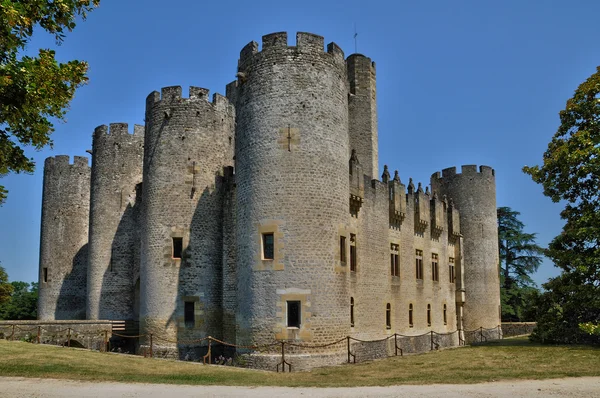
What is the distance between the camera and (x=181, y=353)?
25375mm

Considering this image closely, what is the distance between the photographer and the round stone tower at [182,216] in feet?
84.8

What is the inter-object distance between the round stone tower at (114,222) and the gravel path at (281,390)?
Result: 17066 millimetres

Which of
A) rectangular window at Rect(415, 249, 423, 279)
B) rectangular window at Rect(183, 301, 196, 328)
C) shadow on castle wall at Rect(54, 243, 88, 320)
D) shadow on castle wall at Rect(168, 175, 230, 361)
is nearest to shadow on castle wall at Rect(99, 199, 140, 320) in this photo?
shadow on castle wall at Rect(54, 243, 88, 320)

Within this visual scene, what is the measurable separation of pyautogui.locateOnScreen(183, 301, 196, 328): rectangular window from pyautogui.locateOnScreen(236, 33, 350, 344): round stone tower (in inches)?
172

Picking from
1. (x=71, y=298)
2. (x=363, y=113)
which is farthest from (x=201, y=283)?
(x=71, y=298)

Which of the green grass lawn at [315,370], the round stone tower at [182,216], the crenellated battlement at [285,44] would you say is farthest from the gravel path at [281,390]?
the crenellated battlement at [285,44]

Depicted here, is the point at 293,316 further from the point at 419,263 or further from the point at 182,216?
the point at 419,263

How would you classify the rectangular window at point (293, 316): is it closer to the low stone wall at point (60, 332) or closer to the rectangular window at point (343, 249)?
the rectangular window at point (343, 249)

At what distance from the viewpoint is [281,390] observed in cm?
1449

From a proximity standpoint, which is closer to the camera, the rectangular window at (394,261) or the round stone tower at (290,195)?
the round stone tower at (290,195)

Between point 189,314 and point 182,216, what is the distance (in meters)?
4.29

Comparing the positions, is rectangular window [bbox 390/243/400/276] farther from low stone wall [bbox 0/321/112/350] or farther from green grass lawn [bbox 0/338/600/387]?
low stone wall [bbox 0/321/112/350]

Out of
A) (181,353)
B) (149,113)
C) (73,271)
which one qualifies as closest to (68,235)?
(73,271)

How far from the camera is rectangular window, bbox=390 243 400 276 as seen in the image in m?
29.7
